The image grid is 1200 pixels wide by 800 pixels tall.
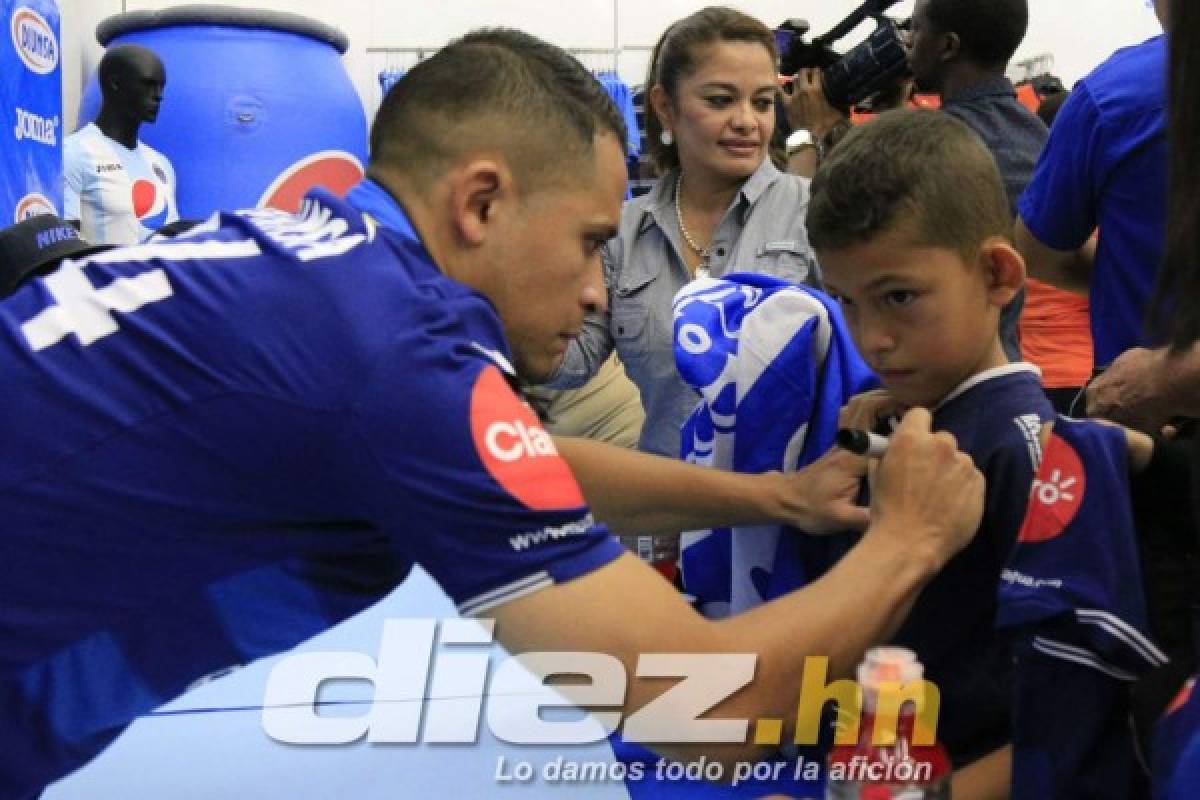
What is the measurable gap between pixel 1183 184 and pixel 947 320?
1.74ft

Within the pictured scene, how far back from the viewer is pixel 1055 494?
938 millimetres

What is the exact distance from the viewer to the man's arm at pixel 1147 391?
3.96 ft

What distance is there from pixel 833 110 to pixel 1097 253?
141cm

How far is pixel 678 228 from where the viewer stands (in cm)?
218

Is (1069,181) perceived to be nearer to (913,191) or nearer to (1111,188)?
(1111,188)

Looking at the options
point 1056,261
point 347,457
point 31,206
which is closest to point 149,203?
point 31,206

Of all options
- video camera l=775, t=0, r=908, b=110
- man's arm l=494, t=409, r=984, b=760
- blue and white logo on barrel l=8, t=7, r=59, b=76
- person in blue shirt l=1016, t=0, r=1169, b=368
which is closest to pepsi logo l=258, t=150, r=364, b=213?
blue and white logo on barrel l=8, t=7, r=59, b=76

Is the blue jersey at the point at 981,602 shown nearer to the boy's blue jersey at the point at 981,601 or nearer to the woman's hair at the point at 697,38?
the boy's blue jersey at the point at 981,601

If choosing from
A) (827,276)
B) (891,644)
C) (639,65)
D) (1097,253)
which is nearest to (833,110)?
(1097,253)

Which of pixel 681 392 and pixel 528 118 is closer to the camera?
pixel 528 118

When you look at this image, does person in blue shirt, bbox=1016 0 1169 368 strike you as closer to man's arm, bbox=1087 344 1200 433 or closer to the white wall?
man's arm, bbox=1087 344 1200 433

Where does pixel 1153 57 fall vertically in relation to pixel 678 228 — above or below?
above

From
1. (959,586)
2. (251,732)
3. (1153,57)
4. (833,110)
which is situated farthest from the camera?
(833,110)

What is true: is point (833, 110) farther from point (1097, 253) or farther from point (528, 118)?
point (528, 118)
